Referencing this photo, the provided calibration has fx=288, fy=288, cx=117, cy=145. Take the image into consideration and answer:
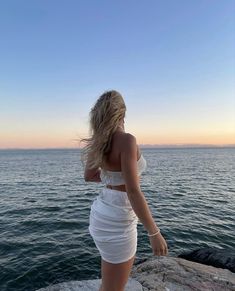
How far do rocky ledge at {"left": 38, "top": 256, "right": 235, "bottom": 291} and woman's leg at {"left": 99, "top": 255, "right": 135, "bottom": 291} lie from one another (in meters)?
2.38

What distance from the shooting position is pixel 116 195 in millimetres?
3209

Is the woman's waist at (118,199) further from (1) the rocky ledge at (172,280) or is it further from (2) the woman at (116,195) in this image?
(1) the rocky ledge at (172,280)

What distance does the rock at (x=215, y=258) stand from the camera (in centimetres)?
783

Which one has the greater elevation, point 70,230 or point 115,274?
point 115,274

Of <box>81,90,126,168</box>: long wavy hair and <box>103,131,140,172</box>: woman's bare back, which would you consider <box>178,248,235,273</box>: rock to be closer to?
<box>103,131,140,172</box>: woman's bare back

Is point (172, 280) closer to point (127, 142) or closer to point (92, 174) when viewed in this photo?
point (92, 174)

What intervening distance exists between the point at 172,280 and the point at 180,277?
23 cm

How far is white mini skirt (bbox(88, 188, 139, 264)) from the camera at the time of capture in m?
3.18

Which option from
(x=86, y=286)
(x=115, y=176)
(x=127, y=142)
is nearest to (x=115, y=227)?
(x=115, y=176)

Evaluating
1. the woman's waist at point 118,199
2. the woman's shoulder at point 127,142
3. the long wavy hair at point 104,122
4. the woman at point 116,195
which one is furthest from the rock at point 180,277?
the woman's shoulder at point 127,142

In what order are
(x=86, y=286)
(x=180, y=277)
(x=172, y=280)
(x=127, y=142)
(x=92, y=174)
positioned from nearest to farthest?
(x=127, y=142) → (x=92, y=174) → (x=86, y=286) → (x=172, y=280) → (x=180, y=277)

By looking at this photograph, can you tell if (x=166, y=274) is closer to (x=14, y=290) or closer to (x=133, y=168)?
(x=133, y=168)

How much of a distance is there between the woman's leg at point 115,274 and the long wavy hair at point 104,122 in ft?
3.82

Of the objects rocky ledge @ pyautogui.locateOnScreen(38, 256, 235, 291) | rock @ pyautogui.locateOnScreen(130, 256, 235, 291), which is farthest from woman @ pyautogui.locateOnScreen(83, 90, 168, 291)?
rock @ pyautogui.locateOnScreen(130, 256, 235, 291)
